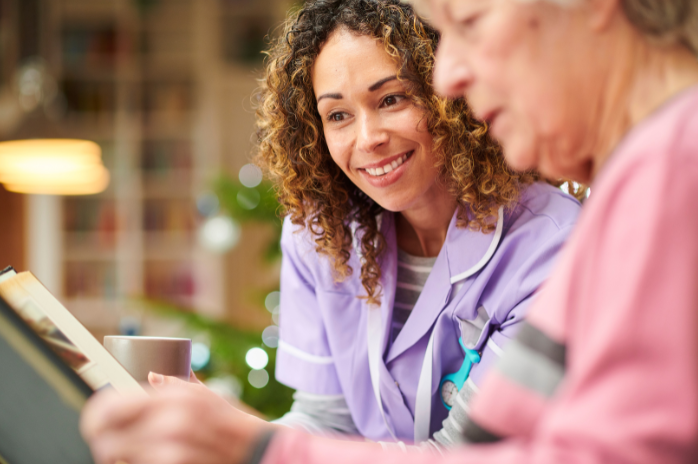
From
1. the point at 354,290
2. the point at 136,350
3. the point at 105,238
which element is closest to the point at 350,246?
the point at 354,290

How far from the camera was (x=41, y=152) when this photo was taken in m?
2.85

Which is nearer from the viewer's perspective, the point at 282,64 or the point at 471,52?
the point at 471,52

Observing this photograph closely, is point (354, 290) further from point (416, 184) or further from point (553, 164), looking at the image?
point (553, 164)

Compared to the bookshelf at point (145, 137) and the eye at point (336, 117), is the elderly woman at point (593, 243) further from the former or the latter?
the bookshelf at point (145, 137)

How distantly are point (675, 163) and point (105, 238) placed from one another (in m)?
4.43

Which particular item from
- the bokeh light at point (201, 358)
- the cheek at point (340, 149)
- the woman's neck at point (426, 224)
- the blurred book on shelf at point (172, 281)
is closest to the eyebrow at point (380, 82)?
the cheek at point (340, 149)

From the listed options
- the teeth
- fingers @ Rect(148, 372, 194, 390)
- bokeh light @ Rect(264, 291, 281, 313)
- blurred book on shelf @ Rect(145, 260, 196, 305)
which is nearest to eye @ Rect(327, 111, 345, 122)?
the teeth

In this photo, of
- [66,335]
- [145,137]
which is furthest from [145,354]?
[145,137]

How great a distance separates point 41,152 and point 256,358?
154 centimetres

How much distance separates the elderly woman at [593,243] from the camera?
342 mm

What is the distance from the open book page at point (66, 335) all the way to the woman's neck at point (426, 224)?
2.16ft

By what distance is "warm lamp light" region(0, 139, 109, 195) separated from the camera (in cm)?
281

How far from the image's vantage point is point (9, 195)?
444 centimetres

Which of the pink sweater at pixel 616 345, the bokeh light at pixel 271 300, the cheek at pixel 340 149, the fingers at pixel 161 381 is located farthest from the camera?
the bokeh light at pixel 271 300
